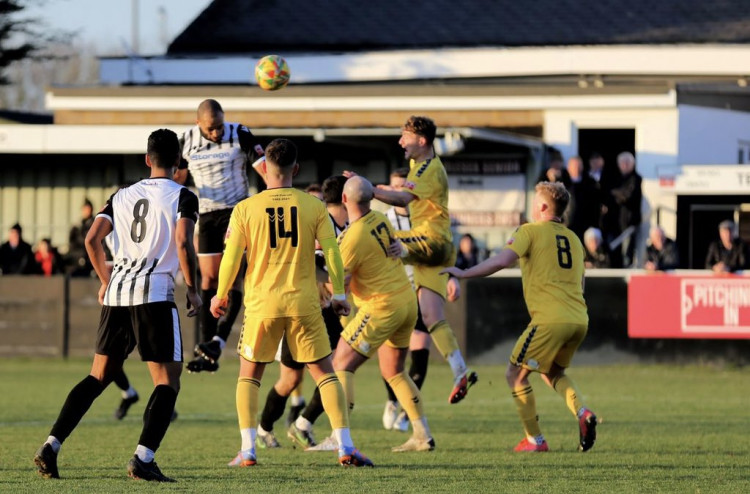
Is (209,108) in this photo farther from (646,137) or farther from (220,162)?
(646,137)

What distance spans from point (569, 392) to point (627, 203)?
12279 mm

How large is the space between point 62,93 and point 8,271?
15.5 feet

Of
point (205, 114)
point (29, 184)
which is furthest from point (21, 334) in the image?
point (205, 114)

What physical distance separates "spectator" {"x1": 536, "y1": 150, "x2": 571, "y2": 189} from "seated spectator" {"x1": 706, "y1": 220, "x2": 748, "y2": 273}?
2396 millimetres

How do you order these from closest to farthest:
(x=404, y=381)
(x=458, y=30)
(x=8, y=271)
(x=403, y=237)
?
(x=404, y=381) → (x=403, y=237) → (x=8, y=271) → (x=458, y=30)

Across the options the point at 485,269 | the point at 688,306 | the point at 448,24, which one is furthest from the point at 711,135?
the point at 485,269

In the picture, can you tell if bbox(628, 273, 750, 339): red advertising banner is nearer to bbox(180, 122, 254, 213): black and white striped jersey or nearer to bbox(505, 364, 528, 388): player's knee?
bbox(505, 364, 528, 388): player's knee

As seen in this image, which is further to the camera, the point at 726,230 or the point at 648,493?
the point at 726,230

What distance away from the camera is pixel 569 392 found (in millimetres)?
11234

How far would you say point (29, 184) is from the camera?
2894 centimetres

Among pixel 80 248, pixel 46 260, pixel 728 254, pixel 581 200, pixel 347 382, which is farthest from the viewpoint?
pixel 46 260

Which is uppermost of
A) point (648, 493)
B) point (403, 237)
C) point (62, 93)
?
point (62, 93)

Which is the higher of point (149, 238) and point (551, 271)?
point (149, 238)

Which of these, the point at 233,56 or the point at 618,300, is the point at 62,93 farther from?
the point at 618,300
